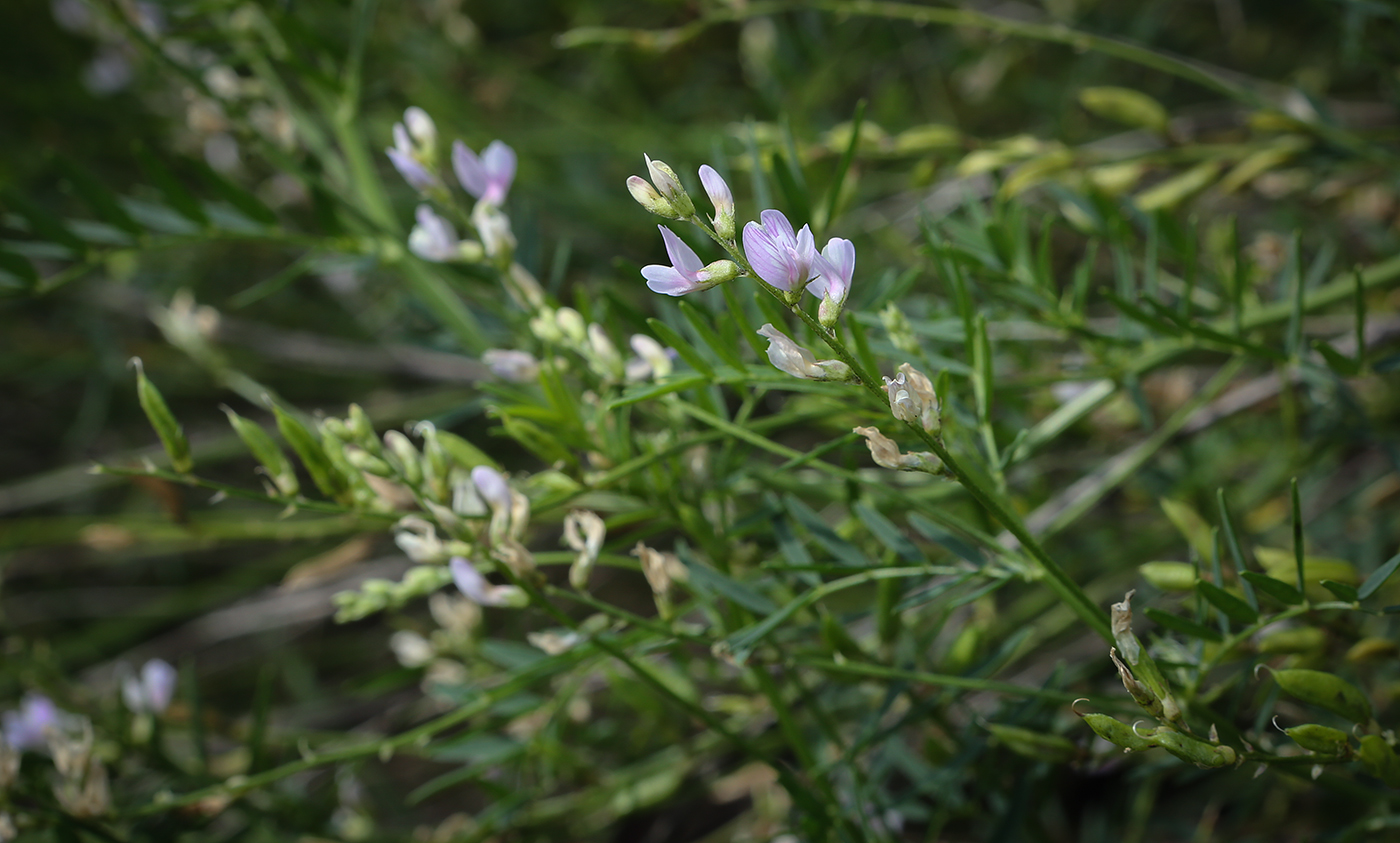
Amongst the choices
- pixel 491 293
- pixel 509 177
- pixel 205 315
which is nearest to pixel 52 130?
pixel 205 315

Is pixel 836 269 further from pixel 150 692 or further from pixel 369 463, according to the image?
pixel 150 692

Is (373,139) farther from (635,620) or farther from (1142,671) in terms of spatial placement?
(1142,671)

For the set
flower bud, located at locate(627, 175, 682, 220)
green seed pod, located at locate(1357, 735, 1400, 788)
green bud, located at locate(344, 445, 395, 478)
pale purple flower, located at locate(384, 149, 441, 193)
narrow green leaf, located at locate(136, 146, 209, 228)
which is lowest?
green seed pod, located at locate(1357, 735, 1400, 788)

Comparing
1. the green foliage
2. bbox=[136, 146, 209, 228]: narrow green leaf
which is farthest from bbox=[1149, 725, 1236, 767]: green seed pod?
bbox=[136, 146, 209, 228]: narrow green leaf

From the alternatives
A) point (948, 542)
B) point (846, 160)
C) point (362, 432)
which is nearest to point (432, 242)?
point (362, 432)

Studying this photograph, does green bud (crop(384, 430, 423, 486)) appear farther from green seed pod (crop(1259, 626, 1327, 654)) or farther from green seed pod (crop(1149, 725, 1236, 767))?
green seed pod (crop(1259, 626, 1327, 654))

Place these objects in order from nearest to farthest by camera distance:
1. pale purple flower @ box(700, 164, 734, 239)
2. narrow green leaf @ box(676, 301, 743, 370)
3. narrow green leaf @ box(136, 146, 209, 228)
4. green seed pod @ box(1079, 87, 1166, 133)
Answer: pale purple flower @ box(700, 164, 734, 239), narrow green leaf @ box(676, 301, 743, 370), narrow green leaf @ box(136, 146, 209, 228), green seed pod @ box(1079, 87, 1166, 133)
